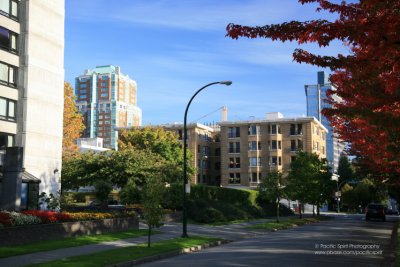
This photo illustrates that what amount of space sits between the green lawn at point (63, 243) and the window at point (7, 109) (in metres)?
18.0

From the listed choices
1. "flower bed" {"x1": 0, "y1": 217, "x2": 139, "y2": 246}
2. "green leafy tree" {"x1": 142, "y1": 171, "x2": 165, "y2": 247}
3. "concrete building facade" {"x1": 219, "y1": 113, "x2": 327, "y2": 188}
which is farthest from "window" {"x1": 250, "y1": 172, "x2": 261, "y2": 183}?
"green leafy tree" {"x1": 142, "y1": 171, "x2": 165, "y2": 247}

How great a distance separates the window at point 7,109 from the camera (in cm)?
3747

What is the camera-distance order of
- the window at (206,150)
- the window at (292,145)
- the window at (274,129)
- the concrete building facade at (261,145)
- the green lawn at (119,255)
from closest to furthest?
the green lawn at (119,255) < the concrete building facade at (261,145) < the window at (292,145) < the window at (274,129) < the window at (206,150)

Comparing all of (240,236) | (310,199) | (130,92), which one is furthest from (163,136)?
(130,92)

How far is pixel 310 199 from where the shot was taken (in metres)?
49.8

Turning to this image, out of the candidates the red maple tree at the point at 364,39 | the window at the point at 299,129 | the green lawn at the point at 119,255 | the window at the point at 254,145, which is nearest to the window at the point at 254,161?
the window at the point at 254,145

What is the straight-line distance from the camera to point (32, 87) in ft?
129

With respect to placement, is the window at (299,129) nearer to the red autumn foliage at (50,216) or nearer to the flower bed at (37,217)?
the flower bed at (37,217)

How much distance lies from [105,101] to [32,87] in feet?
424

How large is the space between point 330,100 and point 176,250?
8132 mm

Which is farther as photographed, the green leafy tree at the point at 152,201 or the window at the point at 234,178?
the window at the point at 234,178

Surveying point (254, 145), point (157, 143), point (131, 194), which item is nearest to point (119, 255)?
point (131, 194)

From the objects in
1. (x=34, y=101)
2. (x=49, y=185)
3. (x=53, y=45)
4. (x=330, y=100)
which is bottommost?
(x=49, y=185)

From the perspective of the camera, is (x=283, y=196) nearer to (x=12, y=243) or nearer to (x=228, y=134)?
(x=12, y=243)
